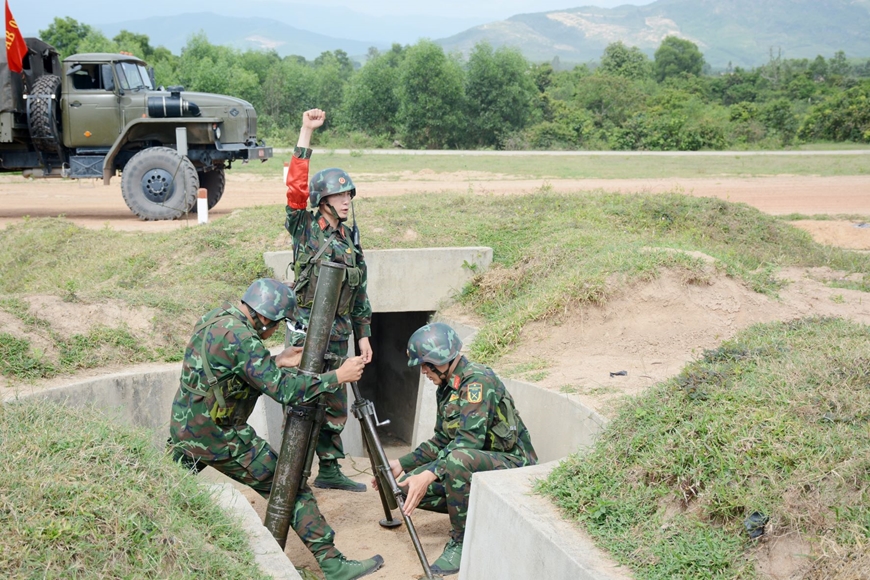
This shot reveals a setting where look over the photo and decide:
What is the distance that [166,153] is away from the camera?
1375 cm

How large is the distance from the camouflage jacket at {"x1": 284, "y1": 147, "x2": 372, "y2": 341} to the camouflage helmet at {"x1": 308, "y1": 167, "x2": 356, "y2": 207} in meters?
0.07

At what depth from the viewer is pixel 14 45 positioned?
13.9 meters

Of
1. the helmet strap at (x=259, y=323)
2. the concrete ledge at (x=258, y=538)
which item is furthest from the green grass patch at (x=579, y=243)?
the concrete ledge at (x=258, y=538)

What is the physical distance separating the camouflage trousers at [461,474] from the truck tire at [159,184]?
9.34m

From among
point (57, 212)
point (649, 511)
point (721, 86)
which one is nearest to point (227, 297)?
point (649, 511)

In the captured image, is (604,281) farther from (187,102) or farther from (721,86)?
(721,86)

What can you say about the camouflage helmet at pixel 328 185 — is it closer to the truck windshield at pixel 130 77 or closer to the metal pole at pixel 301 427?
the metal pole at pixel 301 427

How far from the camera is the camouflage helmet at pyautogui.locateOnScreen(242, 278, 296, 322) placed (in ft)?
16.5

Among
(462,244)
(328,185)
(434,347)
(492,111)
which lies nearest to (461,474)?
(434,347)

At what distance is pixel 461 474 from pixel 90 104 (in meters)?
11.3

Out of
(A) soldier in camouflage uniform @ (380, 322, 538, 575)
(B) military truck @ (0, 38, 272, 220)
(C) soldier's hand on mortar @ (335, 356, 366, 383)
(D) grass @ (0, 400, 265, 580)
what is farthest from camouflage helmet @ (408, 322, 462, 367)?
(B) military truck @ (0, 38, 272, 220)

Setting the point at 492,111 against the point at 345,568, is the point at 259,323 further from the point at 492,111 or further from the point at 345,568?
the point at 492,111

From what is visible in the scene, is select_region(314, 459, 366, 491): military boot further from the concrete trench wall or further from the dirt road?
the dirt road

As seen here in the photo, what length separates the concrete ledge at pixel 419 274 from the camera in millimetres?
9391
